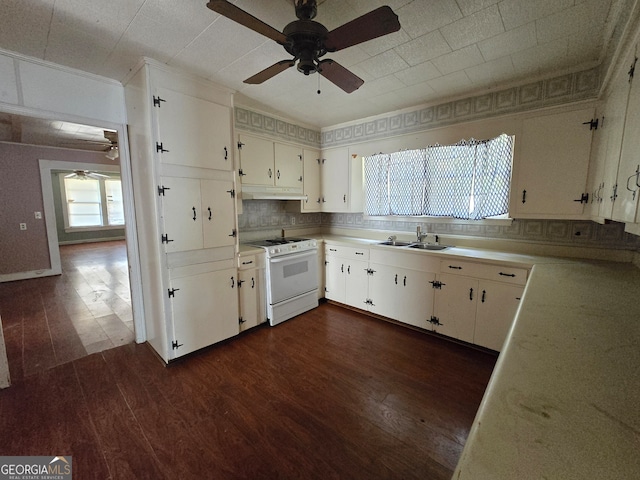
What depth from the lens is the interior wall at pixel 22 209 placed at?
15.3ft

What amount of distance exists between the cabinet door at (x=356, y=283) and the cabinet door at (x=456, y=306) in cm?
87

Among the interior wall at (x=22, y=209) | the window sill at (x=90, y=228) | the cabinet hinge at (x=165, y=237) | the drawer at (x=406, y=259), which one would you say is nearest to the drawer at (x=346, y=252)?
the drawer at (x=406, y=259)

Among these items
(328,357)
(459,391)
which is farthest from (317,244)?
(459,391)

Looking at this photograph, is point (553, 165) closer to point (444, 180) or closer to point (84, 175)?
point (444, 180)

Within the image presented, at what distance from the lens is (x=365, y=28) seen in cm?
131

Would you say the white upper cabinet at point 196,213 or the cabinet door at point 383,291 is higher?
the white upper cabinet at point 196,213

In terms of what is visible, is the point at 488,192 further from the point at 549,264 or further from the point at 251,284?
the point at 251,284

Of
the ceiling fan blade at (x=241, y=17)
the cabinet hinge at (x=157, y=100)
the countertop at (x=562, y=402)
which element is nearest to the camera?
the countertop at (x=562, y=402)

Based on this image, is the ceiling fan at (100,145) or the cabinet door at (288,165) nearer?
the cabinet door at (288,165)

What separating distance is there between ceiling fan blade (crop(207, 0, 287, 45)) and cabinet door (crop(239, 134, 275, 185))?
1701 millimetres

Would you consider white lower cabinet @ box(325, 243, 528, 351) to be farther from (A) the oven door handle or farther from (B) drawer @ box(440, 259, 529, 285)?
(A) the oven door handle

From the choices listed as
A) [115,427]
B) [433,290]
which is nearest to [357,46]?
→ [433,290]

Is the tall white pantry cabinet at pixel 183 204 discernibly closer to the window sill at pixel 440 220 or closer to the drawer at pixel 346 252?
the drawer at pixel 346 252

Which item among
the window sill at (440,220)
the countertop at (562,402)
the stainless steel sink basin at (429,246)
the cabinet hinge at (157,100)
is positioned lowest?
the countertop at (562,402)
